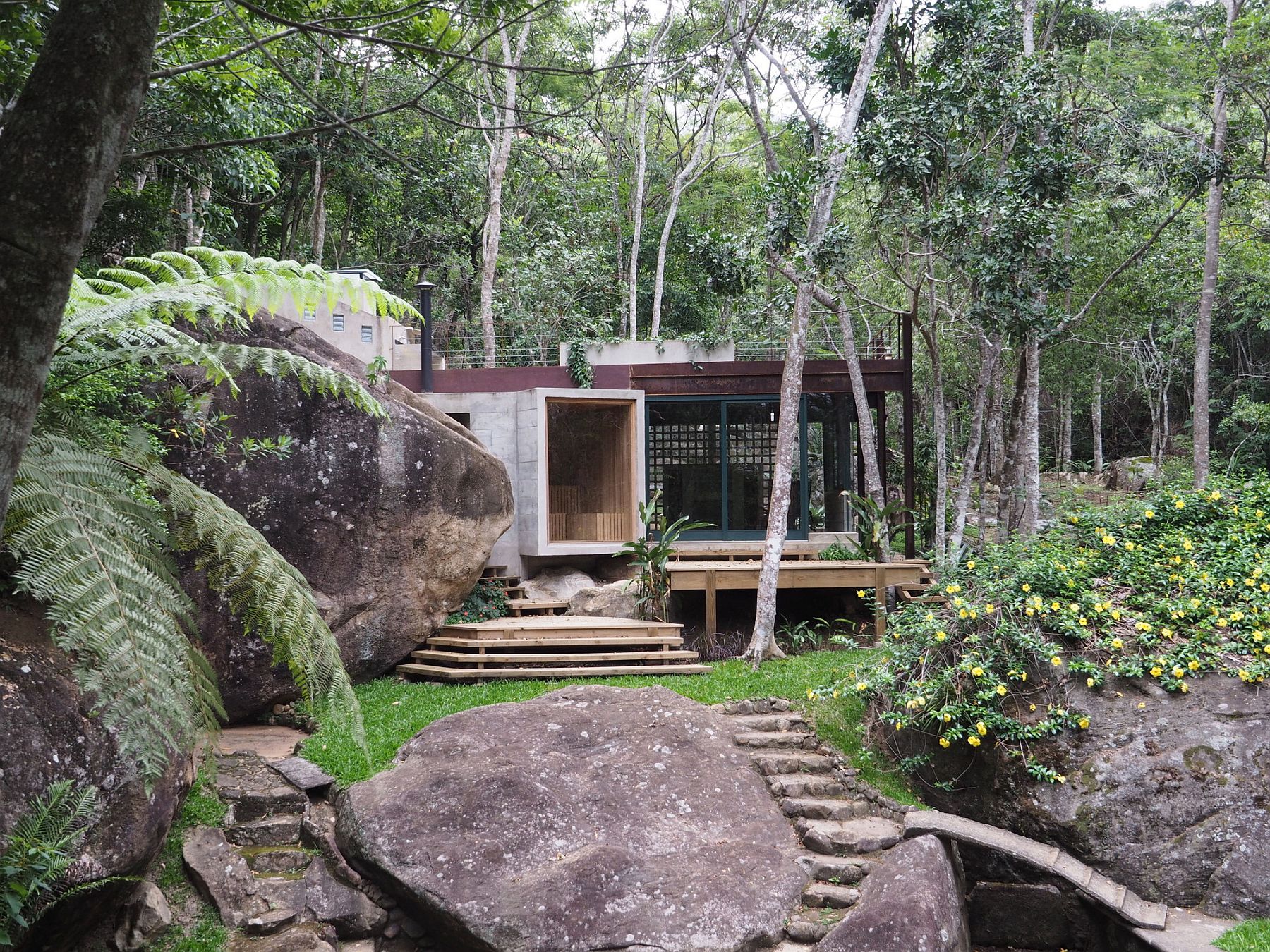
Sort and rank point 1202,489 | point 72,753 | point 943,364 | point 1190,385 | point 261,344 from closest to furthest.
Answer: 1. point 72,753
2. point 1202,489
3. point 261,344
4. point 943,364
5. point 1190,385

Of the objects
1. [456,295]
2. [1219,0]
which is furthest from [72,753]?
[456,295]

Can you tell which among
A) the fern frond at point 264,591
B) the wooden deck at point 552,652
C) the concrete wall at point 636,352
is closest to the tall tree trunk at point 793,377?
the wooden deck at point 552,652

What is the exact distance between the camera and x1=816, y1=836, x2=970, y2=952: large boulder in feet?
18.2

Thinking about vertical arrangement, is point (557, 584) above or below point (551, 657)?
above

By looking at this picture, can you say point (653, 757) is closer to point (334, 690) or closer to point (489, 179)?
point (334, 690)

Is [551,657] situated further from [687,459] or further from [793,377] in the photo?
[687,459]

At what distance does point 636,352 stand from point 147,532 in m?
11.4

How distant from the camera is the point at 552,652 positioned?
402 inches

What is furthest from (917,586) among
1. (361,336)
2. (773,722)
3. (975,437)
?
(361,336)

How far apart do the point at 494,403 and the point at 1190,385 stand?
21221 mm

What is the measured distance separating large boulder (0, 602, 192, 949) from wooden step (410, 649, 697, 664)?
15.8 ft

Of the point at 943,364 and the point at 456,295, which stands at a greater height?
the point at 456,295

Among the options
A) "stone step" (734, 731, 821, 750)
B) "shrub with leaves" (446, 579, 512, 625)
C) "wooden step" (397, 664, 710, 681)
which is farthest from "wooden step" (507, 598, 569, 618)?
"stone step" (734, 731, 821, 750)

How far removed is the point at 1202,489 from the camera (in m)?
7.79
